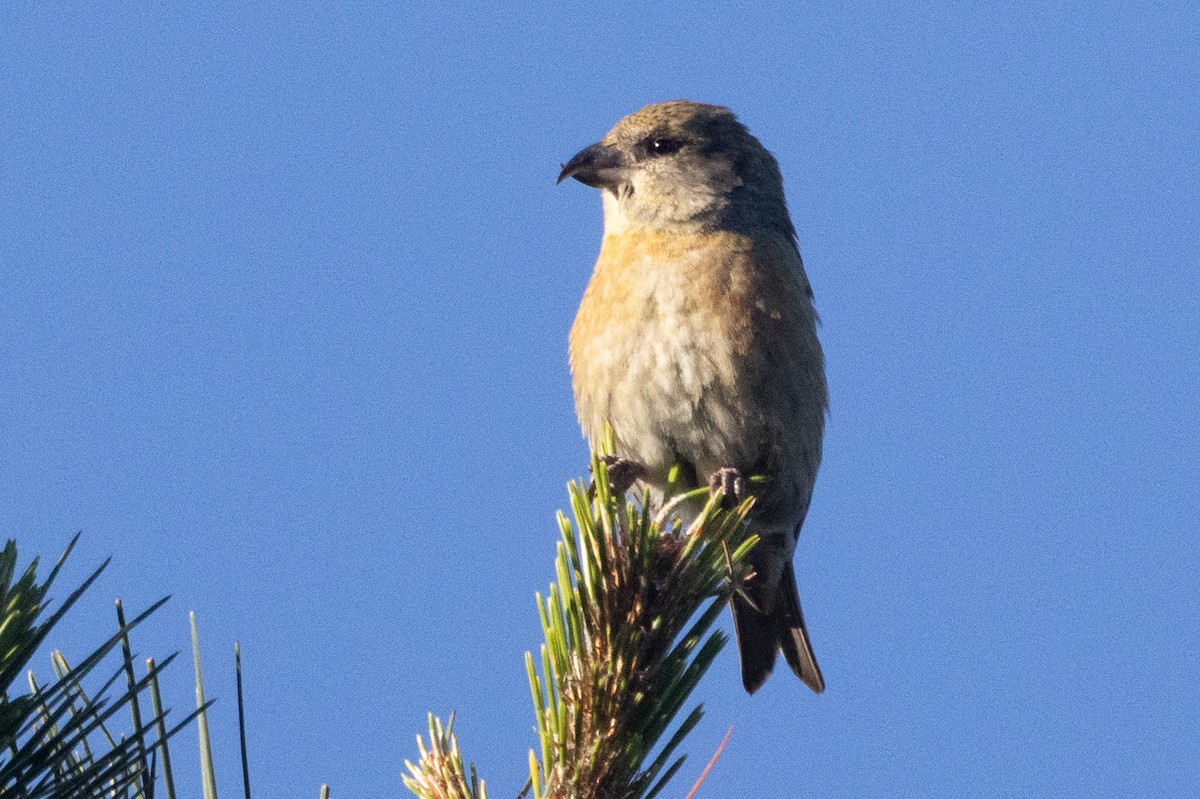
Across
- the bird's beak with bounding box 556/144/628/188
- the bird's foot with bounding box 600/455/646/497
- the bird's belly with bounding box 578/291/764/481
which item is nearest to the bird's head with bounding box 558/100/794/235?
the bird's beak with bounding box 556/144/628/188

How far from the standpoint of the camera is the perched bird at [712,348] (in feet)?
12.7

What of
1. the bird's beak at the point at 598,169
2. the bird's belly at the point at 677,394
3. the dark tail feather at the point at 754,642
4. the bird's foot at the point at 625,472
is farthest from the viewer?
the bird's beak at the point at 598,169

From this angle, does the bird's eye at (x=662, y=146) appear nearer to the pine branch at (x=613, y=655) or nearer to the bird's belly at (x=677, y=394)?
the bird's belly at (x=677, y=394)

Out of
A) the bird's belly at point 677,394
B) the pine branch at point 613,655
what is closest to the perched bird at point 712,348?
the bird's belly at point 677,394

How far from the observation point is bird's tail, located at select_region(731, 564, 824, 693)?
4281 mm

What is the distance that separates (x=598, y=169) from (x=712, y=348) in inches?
46.2

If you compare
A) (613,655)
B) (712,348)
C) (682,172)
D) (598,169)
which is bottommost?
(613,655)

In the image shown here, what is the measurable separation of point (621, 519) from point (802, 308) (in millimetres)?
2228

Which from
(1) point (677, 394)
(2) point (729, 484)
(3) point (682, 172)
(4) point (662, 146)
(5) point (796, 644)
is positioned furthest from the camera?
(4) point (662, 146)

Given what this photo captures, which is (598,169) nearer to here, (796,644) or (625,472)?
(625,472)

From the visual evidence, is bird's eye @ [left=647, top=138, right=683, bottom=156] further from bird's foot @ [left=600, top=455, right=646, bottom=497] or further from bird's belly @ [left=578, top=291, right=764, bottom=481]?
bird's foot @ [left=600, top=455, right=646, bottom=497]

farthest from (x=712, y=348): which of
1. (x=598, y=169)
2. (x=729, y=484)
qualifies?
(x=598, y=169)

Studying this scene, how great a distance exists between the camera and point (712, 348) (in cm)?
389

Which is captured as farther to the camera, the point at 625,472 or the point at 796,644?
the point at 796,644
